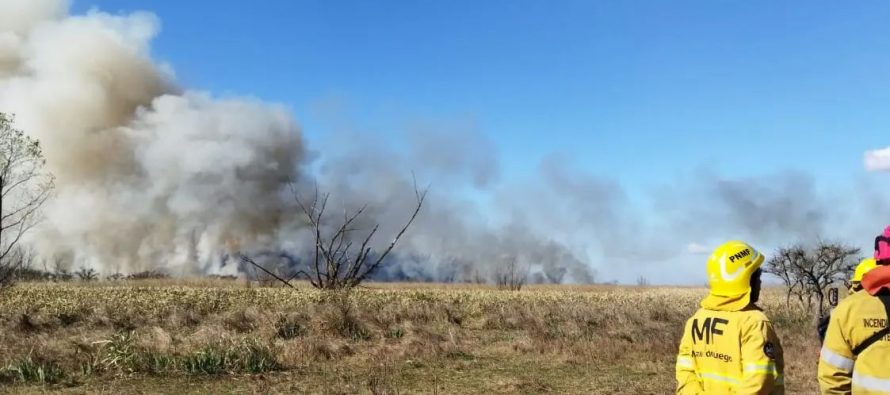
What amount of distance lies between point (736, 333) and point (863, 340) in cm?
50

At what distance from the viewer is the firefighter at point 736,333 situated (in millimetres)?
2920

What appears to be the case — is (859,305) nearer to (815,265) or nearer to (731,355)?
(731,355)

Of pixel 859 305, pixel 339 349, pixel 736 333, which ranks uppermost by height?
pixel 859 305

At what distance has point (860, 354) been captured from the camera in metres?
2.79

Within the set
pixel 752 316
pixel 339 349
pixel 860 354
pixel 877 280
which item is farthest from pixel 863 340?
pixel 339 349

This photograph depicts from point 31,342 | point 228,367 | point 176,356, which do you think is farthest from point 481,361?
point 31,342

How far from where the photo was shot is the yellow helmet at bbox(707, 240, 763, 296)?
9.90 ft

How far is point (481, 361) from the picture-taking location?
38.7ft

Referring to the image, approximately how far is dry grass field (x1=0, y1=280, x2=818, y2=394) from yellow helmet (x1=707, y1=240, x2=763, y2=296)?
18.5 ft

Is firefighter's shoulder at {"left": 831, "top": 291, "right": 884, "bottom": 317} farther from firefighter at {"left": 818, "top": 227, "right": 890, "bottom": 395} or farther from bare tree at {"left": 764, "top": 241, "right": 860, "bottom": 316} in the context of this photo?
bare tree at {"left": 764, "top": 241, "right": 860, "bottom": 316}

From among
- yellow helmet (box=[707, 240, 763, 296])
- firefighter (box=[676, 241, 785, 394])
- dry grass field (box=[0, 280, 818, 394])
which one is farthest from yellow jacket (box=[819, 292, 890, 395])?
dry grass field (box=[0, 280, 818, 394])

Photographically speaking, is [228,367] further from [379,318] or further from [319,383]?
[379,318]

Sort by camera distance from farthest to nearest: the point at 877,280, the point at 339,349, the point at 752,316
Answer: the point at 339,349, the point at 752,316, the point at 877,280

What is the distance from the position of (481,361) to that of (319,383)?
348cm
